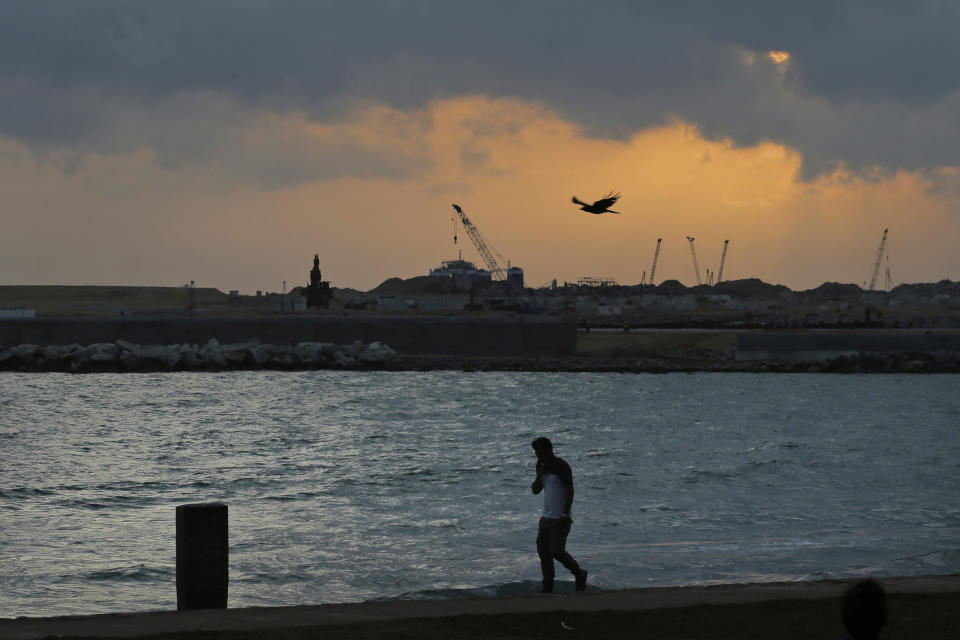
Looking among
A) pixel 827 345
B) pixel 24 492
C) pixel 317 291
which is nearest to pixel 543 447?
pixel 24 492

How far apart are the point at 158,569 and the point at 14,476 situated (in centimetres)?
1418

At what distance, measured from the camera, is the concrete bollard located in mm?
12078

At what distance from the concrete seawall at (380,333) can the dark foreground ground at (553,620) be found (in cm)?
7292

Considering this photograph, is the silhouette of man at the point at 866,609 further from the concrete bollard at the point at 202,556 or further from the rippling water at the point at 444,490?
the rippling water at the point at 444,490

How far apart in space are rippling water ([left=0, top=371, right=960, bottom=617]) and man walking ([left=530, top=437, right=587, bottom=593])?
1.69 metres

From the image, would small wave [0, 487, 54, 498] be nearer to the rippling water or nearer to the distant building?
the rippling water

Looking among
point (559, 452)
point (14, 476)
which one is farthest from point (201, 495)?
point (559, 452)

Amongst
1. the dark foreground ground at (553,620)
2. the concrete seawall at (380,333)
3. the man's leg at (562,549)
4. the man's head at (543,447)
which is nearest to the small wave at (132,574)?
the dark foreground ground at (553,620)

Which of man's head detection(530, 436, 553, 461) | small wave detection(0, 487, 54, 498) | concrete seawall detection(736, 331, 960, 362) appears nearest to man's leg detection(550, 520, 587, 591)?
man's head detection(530, 436, 553, 461)

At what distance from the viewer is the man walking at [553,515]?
1386 centimetres

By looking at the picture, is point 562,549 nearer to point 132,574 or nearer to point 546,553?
point 546,553

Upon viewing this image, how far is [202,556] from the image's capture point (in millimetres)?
12180

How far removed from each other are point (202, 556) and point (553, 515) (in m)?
4.04

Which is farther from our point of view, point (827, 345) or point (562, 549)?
point (827, 345)
